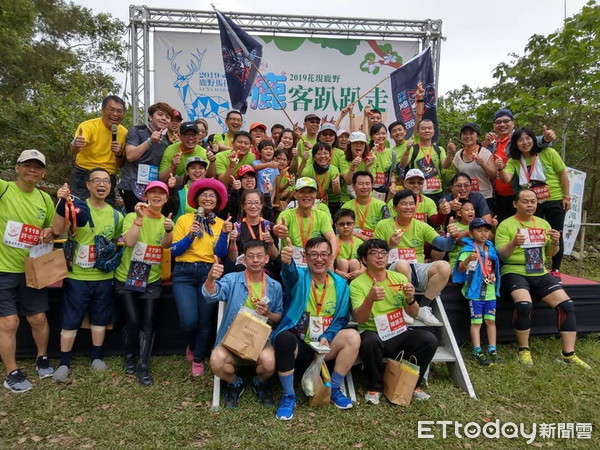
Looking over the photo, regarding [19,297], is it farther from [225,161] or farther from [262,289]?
[225,161]

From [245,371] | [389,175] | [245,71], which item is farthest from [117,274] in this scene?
[245,71]

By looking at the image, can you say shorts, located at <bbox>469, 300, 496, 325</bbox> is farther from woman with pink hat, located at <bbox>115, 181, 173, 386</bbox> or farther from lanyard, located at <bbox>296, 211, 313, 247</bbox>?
woman with pink hat, located at <bbox>115, 181, 173, 386</bbox>

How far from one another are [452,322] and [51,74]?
17.1 meters

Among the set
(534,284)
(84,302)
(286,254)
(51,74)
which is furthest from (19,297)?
(51,74)

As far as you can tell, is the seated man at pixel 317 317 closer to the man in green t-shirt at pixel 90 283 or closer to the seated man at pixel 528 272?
the man in green t-shirt at pixel 90 283

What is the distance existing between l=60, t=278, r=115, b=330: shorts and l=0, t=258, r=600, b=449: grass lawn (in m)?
0.54

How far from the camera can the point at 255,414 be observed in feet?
11.2

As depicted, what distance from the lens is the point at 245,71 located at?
710 centimetres

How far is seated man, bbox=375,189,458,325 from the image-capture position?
411 centimetres

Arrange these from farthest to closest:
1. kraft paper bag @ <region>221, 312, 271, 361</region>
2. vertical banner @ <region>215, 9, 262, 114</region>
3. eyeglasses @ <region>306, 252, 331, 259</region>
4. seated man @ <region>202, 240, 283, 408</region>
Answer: vertical banner @ <region>215, 9, 262, 114</region> → eyeglasses @ <region>306, 252, 331, 259</region> → seated man @ <region>202, 240, 283, 408</region> → kraft paper bag @ <region>221, 312, 271, 361</region>

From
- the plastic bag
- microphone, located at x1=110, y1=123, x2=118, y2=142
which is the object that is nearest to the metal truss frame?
microphone, located at x1=110, y1=123, x2=118, y2=142

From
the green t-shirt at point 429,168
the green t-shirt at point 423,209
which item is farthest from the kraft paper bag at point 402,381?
the green t-shirt at point 429,168

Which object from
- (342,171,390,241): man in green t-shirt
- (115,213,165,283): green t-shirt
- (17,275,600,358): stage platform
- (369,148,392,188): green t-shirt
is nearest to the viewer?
(115,213,165,283): green t-shirt

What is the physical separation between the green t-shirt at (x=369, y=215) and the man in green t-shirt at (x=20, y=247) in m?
3.26
